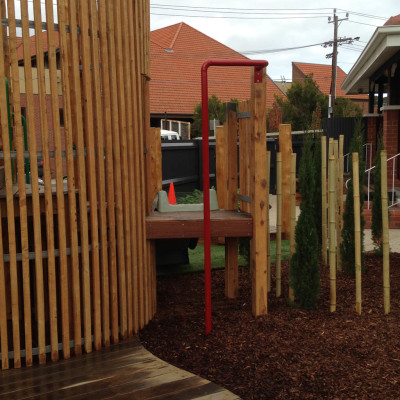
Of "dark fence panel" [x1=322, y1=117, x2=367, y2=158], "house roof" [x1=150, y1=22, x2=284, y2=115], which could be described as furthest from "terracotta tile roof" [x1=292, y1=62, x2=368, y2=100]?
"dark fence panel" [x1=322, y1=117, x2=367, y2=158]

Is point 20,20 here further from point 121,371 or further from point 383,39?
point 383,39

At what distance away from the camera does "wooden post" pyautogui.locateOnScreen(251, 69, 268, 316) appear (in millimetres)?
4148

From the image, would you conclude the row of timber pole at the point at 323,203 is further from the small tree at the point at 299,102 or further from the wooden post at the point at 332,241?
the small tree at the point at 299,102

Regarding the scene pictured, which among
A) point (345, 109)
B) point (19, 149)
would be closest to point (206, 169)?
point (19, 149)

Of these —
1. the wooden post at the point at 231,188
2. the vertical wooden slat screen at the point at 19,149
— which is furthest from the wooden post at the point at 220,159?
the vertical wooden slat screen at the point at 19,149

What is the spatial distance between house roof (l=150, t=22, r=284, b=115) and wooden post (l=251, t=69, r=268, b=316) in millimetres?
25334

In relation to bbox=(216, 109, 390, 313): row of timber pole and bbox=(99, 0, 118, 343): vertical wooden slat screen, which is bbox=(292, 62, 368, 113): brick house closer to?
bbox=(216, 109, 390, 313): row of timber pole

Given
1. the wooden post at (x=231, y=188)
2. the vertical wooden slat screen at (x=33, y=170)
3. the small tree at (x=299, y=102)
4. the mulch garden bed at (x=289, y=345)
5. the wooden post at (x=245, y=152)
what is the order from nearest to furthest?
the mulch garden bed at (x=289, y=345)
the vertical wooden slat screen at (x=33, y=170)
the wooden post at (x=245, y=152)
the wooden post at (x=231, y=188)
the small tree at (x=299, y=102)

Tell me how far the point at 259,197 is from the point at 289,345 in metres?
1.13

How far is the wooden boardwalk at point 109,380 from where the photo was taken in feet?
10.0

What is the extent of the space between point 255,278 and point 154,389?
149 cm

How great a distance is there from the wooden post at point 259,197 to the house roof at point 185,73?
2533 centimetres

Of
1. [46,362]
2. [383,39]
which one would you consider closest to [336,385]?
[46,362]

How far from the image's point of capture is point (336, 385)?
3.18 metres
